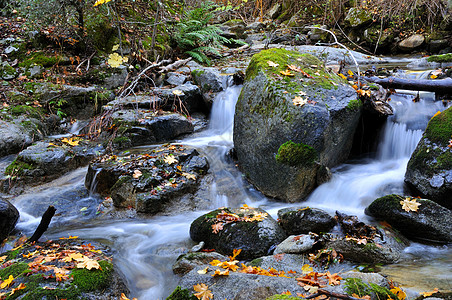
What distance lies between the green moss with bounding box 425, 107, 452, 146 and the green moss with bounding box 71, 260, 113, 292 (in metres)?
4.77

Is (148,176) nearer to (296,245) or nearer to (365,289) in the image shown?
(296,245)

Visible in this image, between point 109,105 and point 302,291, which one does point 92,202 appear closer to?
point 109,105

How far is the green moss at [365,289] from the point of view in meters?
2.15

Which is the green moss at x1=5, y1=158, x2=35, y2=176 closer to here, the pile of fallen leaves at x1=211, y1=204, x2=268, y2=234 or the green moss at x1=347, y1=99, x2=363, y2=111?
the pile of fallen leaves at x1=211, y1=204, x2=268, y2=234

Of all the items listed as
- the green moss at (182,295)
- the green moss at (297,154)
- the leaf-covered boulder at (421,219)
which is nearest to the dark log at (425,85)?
the green moss at (297,154)

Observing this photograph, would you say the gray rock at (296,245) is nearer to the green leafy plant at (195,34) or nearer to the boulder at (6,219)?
the boulder at (6,219)

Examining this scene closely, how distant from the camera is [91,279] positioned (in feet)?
9.68

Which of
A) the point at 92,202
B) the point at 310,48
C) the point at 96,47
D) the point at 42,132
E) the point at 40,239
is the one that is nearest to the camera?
the point at 40,239

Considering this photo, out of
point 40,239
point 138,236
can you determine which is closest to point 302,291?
point 138,236

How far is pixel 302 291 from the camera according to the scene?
2.22m

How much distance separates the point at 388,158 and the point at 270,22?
14.6 metres

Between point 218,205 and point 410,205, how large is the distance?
2.98 metres

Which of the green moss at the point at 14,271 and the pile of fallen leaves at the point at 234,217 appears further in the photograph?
the pile of fallen leaves at the point at 234,217

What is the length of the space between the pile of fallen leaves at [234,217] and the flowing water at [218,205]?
56 cm
